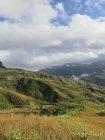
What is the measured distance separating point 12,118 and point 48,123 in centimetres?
188

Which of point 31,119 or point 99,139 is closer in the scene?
point 99,139

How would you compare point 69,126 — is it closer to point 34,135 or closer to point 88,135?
point 88,135

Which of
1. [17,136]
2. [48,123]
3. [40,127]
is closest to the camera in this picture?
[17,136]

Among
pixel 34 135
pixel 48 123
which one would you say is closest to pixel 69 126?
pixel 48 123

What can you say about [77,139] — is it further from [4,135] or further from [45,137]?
[4,135]

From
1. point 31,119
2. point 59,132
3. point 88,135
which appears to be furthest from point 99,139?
point 31,119

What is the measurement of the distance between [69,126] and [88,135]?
2.46 metres

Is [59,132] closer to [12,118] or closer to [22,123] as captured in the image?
[22,123]

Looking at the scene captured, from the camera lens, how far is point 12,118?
1833 centimetres

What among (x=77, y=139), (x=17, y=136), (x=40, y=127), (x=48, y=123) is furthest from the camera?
(x=48, y=123)

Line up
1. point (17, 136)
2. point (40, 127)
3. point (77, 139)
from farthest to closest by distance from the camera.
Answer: point (40, 127)
point (77, 139)
point (17, 136)

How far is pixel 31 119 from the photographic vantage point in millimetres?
18312

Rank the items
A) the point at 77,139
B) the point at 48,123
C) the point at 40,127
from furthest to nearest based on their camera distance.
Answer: the point at 48,123 < the point at 40,127 < the point at 77,139

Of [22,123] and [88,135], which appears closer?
[88,135]
